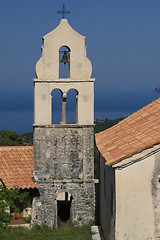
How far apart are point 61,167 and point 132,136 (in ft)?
19.5

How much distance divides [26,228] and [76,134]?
4.43 meters

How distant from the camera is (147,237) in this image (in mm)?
14898

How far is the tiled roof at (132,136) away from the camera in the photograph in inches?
595

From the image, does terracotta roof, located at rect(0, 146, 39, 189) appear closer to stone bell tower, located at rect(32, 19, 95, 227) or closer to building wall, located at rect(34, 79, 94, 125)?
stone bell tower, located at rect(32, 19, 95, 227)

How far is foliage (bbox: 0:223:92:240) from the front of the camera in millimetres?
20595

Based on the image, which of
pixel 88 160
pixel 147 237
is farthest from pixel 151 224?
pixel 88 160

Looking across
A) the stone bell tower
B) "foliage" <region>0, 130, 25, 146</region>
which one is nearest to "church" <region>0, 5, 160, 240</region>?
the stone bell tower

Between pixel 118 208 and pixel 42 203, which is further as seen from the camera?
pixel 42 203

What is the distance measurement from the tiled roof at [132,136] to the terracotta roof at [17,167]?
3.22 metres

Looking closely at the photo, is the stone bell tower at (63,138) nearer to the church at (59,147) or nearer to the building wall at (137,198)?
the church at (59,147)

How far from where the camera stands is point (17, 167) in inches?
885

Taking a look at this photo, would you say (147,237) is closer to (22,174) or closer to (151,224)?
(151,224)

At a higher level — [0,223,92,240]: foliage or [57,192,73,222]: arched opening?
[57,192,73,222]: arched opening

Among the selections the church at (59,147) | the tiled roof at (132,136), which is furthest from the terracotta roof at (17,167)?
the tiled roof at (132,136)
